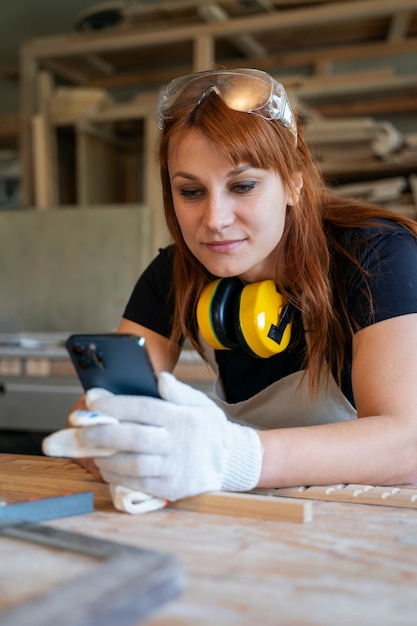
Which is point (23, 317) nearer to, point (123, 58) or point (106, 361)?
point (123, 58)

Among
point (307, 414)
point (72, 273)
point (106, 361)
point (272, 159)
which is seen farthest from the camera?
point (72, 273)

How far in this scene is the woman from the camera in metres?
0.97

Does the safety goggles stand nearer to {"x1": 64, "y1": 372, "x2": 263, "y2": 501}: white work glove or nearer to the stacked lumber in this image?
{"x1": 64, "y1": 372, "x2": 263, "y2": 501}: white work glove

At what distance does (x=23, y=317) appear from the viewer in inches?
154

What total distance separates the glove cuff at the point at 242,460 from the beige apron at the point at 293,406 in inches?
18.0

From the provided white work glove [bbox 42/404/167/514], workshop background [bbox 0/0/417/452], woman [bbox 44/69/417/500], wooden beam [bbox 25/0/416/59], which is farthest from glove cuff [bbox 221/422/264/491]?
wooden beam [bbox 25/0/416/59]

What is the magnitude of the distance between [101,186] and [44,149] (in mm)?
407

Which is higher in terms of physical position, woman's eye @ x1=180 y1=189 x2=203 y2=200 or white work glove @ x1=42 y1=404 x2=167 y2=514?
woman's eye @ x1=180 y1=189 x2=203 y2=200

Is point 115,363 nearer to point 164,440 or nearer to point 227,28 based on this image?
point 164,440

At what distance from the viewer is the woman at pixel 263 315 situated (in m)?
0.97

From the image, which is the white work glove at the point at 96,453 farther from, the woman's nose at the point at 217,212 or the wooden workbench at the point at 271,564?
the woman's nose at the point at 217,212

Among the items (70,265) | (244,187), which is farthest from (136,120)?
(244,187)

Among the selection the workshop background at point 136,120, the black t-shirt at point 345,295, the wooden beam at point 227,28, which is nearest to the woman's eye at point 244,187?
Result: the black t-shirt at point 345,295

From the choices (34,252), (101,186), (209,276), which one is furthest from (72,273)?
(209,276)
